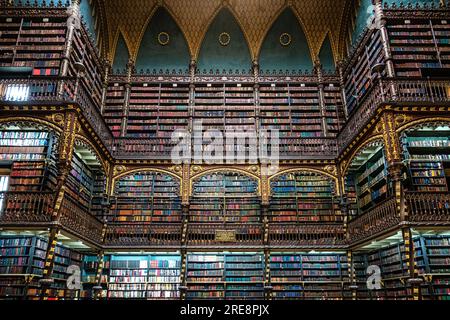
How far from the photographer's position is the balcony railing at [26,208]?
22.0 ft

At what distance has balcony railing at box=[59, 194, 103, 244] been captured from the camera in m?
7.16

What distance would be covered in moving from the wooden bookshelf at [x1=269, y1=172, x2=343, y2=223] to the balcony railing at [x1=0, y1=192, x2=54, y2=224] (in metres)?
5.62

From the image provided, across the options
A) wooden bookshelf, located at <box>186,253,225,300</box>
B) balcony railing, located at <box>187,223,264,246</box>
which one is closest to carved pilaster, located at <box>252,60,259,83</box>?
balcony railing, located at <box>187,223,264,246</box>

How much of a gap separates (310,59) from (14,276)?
10.5m

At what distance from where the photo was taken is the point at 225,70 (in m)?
12.0

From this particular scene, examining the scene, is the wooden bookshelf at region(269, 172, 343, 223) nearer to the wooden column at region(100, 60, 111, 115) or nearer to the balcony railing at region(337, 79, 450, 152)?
the balcony railing at region(337, 79, 450, 152)

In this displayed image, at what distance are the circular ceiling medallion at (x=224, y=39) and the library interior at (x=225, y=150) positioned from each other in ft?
0.12

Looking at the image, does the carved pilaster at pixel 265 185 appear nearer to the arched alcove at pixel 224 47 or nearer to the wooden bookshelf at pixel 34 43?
the arched alcove at pixel 224 47

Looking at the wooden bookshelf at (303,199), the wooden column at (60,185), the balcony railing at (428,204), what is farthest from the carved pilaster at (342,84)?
the wooden column at (60,185)

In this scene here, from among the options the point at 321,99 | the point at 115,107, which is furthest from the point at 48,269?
the point at 321,99

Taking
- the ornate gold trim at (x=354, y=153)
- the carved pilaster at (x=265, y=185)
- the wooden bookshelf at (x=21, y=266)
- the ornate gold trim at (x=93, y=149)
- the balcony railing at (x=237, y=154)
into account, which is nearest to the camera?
the wooden bookshelf at (x=21, y=266)

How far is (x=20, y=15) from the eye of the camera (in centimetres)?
912
